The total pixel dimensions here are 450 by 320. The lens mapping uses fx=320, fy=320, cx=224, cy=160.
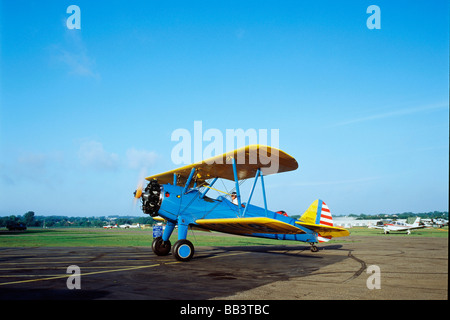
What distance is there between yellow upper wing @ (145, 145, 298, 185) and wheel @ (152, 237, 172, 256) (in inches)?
109

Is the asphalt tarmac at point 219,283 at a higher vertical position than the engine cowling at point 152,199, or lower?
lower

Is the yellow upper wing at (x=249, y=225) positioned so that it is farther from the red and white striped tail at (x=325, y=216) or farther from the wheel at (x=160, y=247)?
the red and white striped tail at (x=325, y=216)

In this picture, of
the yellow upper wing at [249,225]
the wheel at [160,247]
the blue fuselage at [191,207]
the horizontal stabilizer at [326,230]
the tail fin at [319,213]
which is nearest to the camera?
the yellow upper wing at [249,225]

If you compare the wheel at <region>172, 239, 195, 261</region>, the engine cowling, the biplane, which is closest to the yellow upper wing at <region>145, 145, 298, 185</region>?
the biplane

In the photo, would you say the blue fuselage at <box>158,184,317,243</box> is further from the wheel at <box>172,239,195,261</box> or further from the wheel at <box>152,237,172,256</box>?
the wheel at <box>152,237,172,256</box>

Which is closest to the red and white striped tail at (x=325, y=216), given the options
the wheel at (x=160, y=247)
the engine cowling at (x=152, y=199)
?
the wheel at (x=160, y=247)

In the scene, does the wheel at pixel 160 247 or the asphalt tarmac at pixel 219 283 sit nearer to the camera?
the asphalt tarmac at pixel 219 283

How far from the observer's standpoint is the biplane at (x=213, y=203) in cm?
1045

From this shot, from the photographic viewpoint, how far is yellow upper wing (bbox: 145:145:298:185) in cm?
1053

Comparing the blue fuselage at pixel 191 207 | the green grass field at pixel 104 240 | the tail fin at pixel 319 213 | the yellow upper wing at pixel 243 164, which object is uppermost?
the yellow upper wing at pixel 243 164

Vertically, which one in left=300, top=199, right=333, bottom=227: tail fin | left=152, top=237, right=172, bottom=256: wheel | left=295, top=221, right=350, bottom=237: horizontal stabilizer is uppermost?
left=300, top=199, right=333, bottom=227: tail fin

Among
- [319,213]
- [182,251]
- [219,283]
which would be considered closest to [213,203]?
[182,251]
